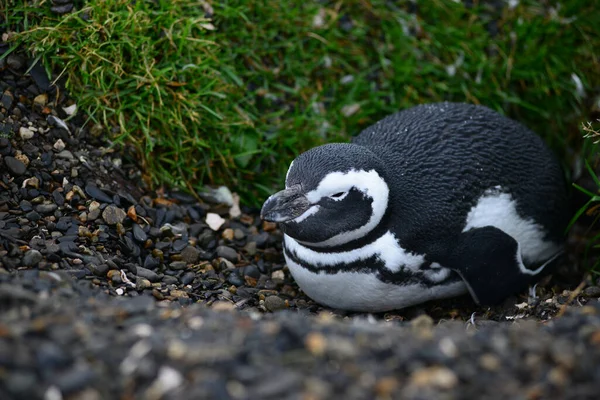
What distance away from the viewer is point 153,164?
3.56 m

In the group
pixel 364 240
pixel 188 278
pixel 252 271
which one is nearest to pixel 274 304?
pixel 252 271

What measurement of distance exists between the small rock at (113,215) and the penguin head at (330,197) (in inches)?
31.2

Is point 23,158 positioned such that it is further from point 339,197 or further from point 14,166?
point 339,197

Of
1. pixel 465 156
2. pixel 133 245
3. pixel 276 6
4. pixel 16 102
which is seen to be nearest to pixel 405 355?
pixel 465 156

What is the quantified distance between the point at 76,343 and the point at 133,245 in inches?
52.1

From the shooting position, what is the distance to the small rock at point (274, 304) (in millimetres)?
3182

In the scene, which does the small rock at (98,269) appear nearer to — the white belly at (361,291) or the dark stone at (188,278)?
the dark stone at (188,278)

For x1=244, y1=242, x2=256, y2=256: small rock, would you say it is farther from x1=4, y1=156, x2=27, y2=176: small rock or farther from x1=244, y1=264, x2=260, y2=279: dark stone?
x1=4, y1=156, x2=27, y2=176: small rock

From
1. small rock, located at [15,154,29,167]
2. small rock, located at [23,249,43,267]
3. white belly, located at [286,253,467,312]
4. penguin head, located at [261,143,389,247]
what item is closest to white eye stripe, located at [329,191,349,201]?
penguin head, located at [261,143,389,247]

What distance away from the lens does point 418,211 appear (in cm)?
300

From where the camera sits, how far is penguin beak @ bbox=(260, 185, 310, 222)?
2773mm

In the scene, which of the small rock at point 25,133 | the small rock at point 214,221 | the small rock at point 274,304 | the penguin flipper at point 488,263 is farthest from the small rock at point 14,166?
the penguin flipper at point 488,263

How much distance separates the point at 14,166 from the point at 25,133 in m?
0.19

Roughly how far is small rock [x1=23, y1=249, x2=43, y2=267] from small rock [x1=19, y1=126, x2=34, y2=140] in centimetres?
67
